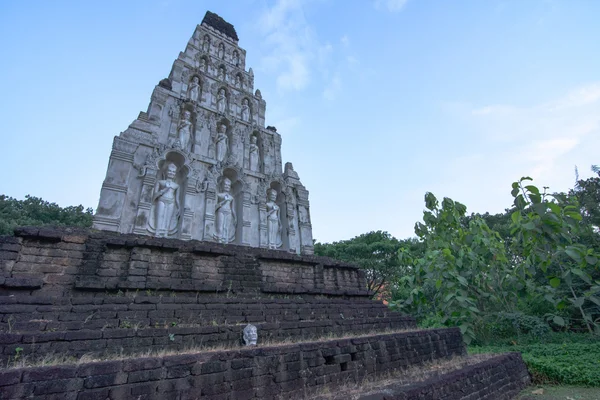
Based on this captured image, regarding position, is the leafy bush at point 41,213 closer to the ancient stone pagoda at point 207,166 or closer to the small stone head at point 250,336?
the ancient stone pagoda at point 207,166

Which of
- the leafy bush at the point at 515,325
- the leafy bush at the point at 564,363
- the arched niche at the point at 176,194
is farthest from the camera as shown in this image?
the leafy bush at the point at 515,325

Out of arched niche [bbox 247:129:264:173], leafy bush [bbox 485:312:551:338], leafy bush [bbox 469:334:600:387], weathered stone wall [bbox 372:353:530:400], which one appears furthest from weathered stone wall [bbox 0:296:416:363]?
leafy bush [bbox 485:312:551:338]

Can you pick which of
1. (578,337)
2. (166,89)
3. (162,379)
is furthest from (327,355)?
(578,337)

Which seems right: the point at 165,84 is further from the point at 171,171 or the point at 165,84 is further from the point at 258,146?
the point at 258,146

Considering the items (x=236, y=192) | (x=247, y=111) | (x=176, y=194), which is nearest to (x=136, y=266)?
(x=176, y=194)

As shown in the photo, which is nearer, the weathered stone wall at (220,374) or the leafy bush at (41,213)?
the weathered stone wall at (220,374)

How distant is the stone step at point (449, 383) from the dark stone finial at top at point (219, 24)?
15.0m

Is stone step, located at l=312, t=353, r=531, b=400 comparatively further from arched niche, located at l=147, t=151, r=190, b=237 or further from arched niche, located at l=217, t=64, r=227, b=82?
arched niche, located at l=217, t=64, r=227, b=82

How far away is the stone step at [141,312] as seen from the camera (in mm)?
4023

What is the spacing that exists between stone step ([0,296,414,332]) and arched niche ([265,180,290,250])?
4297 millimetres

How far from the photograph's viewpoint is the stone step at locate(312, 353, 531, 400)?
3.89 m

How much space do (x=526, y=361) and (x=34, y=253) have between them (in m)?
11.1

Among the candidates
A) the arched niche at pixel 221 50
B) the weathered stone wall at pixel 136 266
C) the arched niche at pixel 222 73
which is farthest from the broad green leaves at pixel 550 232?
the arched niche at pixel 221 50

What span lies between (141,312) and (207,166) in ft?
20.7
